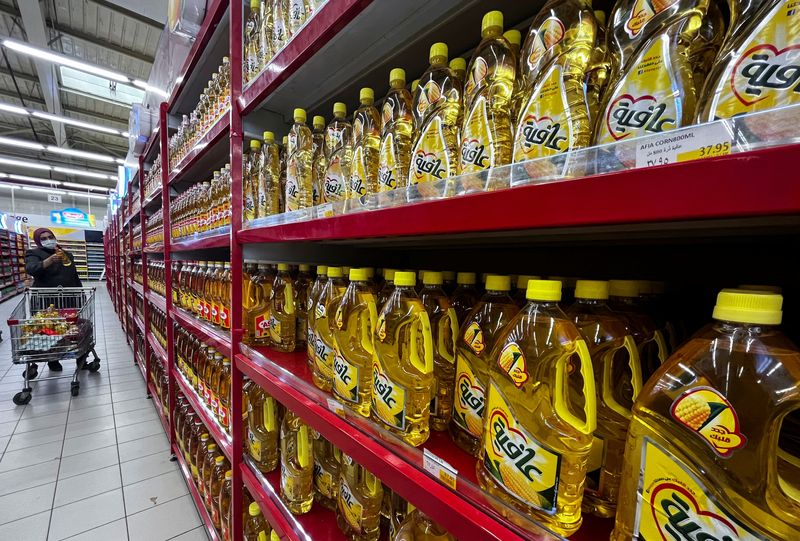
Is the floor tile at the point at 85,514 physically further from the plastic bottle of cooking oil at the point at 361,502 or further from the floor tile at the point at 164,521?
the plastic bottle of cooking oil at the point at 361,502

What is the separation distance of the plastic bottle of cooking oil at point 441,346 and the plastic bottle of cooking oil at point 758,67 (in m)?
0.54

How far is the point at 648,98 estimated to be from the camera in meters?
0.41

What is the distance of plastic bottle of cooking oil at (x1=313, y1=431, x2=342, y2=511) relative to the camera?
1.05m

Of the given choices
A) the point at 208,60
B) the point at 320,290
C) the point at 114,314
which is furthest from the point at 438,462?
the point at 114,314

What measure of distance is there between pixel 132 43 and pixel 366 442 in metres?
9.09

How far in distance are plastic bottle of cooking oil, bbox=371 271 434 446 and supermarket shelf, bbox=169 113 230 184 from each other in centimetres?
113

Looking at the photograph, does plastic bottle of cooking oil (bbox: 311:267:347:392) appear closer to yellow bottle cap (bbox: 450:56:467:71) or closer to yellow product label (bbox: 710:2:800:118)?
yellow bottle cap (bbox: 450:56:467:71)

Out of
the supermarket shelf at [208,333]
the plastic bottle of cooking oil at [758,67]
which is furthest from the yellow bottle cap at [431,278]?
the supermarket shelf at [208,333]

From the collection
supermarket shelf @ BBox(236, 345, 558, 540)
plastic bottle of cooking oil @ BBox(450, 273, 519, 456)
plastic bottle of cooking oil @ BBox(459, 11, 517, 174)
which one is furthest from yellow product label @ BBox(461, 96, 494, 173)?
supermarket shelf @ BBox(236, 345, 558, 540)

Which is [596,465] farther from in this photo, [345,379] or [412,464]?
[345,379]

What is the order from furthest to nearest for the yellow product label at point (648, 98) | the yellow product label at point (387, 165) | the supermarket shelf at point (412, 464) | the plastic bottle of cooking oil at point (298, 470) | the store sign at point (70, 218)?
1. the store sign at point (70, 218)
2. the plastic bottle of cooking oil at point (298, 470)
3. the yellow product label at point (387, 165)
4. the supermarket shelf at point (412, 464)
5. the yellow product label at point (648, 98)

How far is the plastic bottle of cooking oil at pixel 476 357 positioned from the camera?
0.65 m

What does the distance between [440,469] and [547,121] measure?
596 mm

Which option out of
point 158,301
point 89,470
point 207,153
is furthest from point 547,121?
point 89,470
